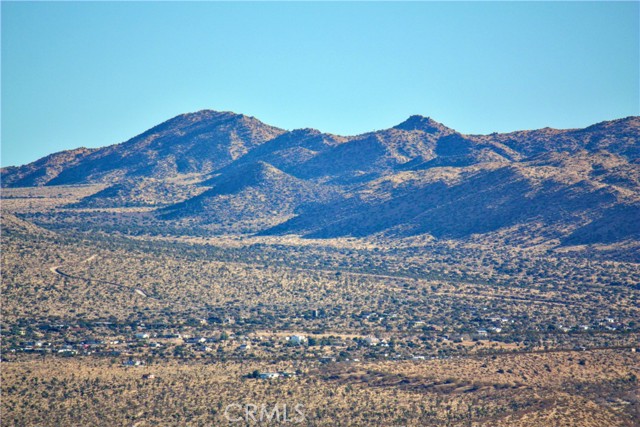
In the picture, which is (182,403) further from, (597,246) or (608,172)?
(608,172)

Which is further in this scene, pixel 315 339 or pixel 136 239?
pixel 136 239

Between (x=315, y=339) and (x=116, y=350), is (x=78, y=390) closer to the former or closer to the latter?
(x=116, y=350)

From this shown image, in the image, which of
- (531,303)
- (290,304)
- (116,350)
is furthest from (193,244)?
(116,350)

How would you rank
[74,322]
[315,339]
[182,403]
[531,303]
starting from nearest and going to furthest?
[182,403] < [315,339] < [74,322] < [531,303]

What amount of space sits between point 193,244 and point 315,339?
76.2m

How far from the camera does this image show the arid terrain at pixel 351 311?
224 ft

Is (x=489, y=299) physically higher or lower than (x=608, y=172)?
lower

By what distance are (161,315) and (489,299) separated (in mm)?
36191

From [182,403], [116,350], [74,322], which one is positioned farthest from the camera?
[74,322]

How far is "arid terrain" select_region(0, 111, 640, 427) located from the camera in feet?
224

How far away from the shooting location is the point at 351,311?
112 meters

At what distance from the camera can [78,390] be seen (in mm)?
71750

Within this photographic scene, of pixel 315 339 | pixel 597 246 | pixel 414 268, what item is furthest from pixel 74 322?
pixel 597 246

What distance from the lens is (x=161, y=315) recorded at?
108 m
